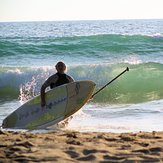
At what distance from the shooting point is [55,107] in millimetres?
7938

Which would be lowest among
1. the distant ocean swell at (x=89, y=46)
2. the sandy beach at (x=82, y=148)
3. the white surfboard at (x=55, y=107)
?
the sandy beach at (x=82, y=148)

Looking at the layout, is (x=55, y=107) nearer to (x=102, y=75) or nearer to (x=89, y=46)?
(x=102, y=75)

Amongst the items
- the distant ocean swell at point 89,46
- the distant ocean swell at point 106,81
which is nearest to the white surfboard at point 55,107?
the distant ocean swell at point 106,81

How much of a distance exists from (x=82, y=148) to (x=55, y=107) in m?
2.90

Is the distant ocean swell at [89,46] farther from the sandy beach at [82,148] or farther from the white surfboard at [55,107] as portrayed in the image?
the sandy beach at [82,148]

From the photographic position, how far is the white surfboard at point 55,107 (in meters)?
7.84

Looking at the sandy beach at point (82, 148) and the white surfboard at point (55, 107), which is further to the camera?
the white surfboard at point (55, 107)

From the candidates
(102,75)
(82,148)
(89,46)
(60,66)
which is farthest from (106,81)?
(82,148)

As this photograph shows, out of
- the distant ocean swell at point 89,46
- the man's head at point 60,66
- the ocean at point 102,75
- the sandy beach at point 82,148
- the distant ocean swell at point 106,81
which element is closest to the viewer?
the sandy beach at point 82,148

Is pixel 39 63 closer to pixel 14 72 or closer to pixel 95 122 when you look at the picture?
pixel 14 72

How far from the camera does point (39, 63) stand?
2064 centimetres

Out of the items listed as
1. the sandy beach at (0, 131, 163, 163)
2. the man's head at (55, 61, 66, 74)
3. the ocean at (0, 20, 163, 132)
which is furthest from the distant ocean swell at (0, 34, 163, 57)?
the sandy beach at (0, 131, 163, 163)

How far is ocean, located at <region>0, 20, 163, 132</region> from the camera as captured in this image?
835cm

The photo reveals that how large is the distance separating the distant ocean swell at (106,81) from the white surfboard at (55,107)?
3.56m
